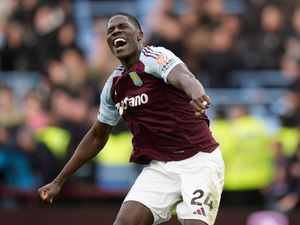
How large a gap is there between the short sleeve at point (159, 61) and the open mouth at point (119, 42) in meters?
0.18

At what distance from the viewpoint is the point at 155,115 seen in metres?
7.59

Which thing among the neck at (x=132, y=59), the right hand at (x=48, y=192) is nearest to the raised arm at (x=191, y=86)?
the neck at (x=132, y=59)

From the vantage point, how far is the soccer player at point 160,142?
7480mm

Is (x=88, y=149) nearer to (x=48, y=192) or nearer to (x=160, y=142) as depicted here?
(x=48, y=192)

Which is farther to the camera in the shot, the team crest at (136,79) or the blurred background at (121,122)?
the blurred background at (121,122)

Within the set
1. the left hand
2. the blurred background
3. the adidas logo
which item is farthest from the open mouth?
the blurred background

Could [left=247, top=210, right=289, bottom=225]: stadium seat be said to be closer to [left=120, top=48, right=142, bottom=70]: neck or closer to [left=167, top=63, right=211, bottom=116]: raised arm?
[left=120, top=48, right=142, bottom=70]: neck

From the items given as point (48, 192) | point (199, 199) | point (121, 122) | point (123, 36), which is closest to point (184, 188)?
point (199, 199)

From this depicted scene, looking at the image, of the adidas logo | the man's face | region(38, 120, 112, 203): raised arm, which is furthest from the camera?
region(38, 120, 112, 203): raised arm

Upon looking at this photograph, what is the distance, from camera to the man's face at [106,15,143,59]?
Result: 7551mm

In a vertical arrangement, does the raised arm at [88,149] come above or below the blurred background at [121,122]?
above

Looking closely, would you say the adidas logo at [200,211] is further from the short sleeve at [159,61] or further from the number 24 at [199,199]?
the short sleeve at [159,61]

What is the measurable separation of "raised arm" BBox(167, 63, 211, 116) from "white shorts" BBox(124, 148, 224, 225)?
2.72ft

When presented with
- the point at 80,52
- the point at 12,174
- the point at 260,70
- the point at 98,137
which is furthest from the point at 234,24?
the point at 98,137
